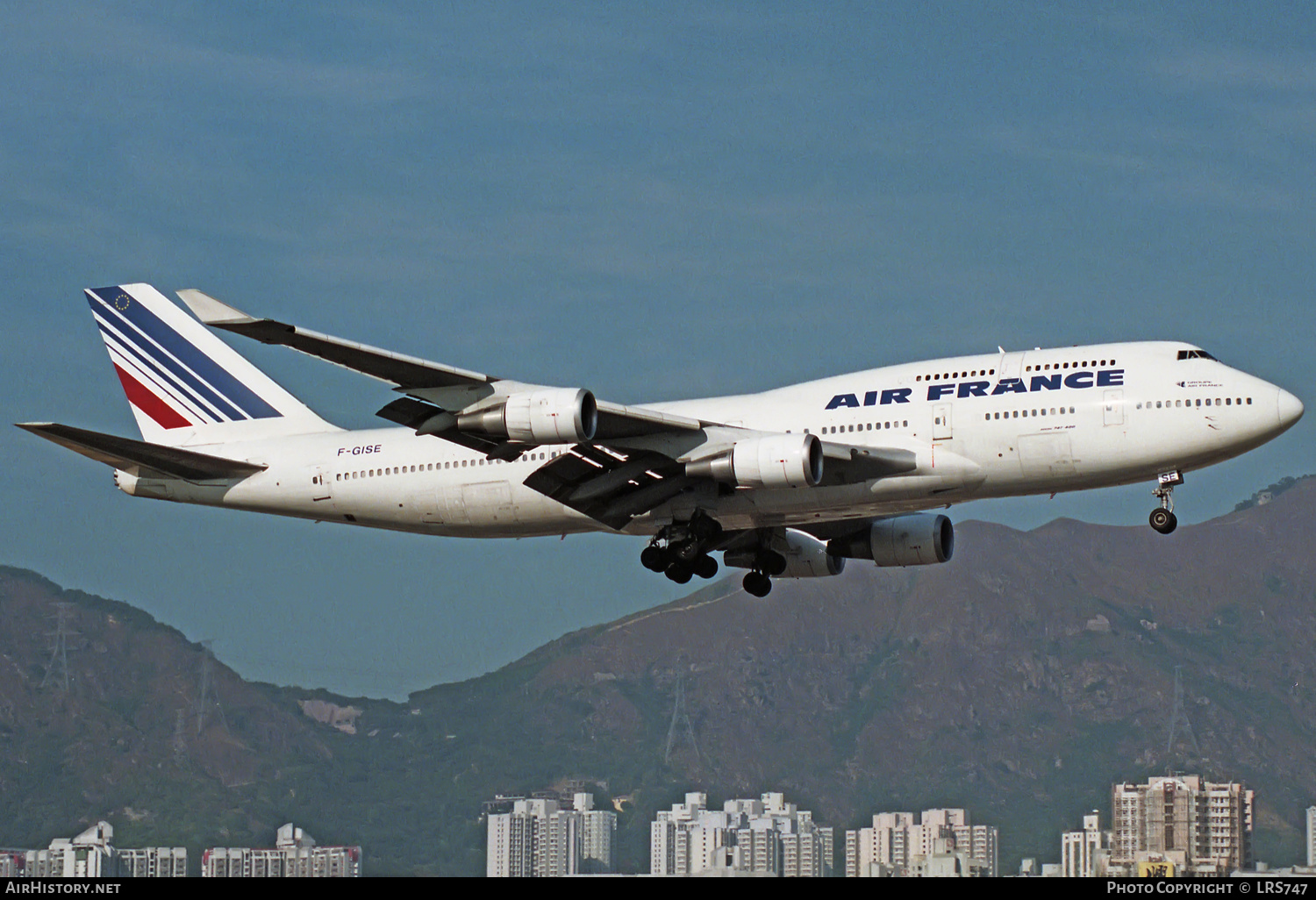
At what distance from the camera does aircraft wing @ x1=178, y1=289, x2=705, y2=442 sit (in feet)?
124

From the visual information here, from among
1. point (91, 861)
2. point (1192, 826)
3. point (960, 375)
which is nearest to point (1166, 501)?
point (960, 375)

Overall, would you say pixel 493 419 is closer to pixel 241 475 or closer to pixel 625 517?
pixel 625 517

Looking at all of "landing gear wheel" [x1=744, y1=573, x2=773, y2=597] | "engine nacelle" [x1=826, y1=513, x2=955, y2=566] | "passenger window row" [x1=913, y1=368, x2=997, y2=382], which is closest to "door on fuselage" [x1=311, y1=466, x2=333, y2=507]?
"landing gear wheel" [x1=744, y1=573, x2=773, y2=597]

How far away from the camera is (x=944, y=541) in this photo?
49.8m

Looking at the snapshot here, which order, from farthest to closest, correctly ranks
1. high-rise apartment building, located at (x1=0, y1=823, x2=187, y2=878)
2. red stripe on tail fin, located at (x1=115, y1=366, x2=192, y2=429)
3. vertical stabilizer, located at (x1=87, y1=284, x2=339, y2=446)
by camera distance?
high-rise apartment building, located at (x1=0, y1=823, x2=187, y2=878) < red stripe on tail fin, located at (x1=115, y1=366, x2=192, y2=429) < vertical stabilizer, located at (x1=87, y1=284, x2=339, y2=446)

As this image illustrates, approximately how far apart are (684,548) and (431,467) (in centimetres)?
735

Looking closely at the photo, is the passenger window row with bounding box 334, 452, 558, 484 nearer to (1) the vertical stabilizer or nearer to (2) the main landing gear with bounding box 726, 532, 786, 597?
(1) the vertical stabilizer

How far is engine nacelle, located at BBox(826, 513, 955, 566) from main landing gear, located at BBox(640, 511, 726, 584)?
6.04m

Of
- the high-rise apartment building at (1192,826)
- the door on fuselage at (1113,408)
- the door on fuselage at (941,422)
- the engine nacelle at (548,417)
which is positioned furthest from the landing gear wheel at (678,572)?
the high-rise apartment building at (1192,826)

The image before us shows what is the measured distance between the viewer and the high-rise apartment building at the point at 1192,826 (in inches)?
6550

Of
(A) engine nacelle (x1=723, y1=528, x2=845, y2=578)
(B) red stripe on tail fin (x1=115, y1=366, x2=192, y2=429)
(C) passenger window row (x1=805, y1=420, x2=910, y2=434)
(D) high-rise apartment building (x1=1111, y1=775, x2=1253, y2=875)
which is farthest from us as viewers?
(D) high-rise apartment building (x1=1111, y1=775, x2=1253, y2=875)

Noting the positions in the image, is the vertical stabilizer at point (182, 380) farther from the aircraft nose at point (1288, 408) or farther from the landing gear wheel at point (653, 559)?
the aircraft nose at point (1288, 408)
